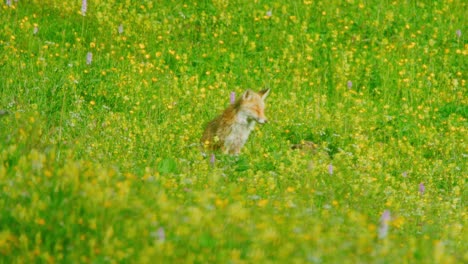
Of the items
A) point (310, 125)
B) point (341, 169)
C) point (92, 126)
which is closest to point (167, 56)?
point (310, 125)

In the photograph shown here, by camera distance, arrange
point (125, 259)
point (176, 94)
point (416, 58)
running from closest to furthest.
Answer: point (125, 259) → point (176, 94) → point (416, 58)

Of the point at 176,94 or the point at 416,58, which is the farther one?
the point at 416,58

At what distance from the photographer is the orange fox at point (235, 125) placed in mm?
11312

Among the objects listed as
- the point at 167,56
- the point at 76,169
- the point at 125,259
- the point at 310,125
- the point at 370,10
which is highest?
the point at 370,10

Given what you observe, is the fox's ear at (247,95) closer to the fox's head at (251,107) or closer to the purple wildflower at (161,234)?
the fox's head at (251,107)

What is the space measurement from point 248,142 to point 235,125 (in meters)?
0.59

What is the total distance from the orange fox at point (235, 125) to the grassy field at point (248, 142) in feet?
0.97

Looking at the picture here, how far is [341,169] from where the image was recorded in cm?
1008

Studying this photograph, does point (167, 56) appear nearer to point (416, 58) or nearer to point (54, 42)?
point (54, 42)

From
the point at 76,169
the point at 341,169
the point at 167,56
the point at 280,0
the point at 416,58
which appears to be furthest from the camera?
the point at 280,0

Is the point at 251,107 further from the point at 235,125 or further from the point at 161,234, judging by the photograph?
Answer: the point at 161,234

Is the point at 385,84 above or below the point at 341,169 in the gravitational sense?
above

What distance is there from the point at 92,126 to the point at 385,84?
21.4ft

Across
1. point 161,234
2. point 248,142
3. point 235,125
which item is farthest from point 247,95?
point 161,234
